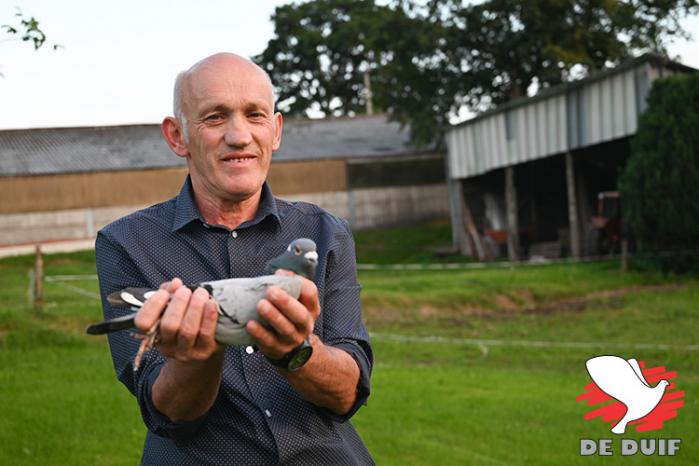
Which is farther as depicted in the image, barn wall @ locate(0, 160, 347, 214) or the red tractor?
barn wall @ locate(0, 160, 347, 214)

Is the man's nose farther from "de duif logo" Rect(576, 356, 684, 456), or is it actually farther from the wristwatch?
"de duif logo" Rect(576, 356, 684, 456)

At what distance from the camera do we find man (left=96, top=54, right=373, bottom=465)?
3037mm

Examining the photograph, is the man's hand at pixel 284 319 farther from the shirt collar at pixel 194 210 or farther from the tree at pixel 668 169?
the tree at pixel 668 169

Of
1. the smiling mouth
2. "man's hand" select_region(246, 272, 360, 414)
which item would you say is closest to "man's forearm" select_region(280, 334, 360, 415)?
"man's hand" select_region(246, 272, 360, 414)

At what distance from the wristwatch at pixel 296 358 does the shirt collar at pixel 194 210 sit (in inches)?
25.4

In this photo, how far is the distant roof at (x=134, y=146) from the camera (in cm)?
4075

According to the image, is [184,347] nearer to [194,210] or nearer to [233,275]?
[233,275]

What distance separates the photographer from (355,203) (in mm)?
44156

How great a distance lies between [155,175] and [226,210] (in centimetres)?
3865

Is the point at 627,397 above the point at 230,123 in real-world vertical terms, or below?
below

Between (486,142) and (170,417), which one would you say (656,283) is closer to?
(486,142)

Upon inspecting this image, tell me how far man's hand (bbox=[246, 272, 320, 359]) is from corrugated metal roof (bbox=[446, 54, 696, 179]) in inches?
906

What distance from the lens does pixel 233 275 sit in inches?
127

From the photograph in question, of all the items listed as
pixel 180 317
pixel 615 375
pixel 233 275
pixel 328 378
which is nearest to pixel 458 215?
pixel 615 375
